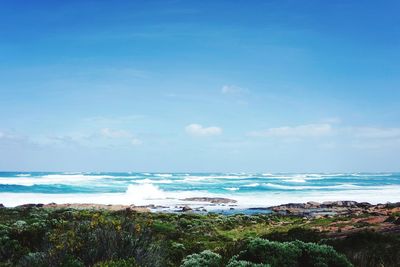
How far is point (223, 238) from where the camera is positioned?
26.0 metres

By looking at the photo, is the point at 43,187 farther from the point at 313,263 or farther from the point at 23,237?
the point at 313,263

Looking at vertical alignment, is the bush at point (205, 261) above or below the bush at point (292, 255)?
below

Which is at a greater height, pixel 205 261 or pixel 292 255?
pixel 292 255

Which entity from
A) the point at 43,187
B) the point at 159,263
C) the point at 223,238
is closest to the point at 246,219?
the point at 223,238

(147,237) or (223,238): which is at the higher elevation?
(147,237)

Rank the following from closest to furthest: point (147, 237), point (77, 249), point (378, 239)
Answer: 1. point (77, 249)
2. point (147, 237)
3. point (378, 239)

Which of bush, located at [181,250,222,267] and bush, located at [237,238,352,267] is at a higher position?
bush, located at [237,238,352,267]

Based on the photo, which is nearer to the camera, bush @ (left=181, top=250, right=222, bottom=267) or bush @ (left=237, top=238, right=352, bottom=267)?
bush @ (left=237, top=238, right=352, bottom=267)

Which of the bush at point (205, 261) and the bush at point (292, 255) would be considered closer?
the bush at point (292, 255)

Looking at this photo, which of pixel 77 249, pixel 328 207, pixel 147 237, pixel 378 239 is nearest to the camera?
pixel 77 249

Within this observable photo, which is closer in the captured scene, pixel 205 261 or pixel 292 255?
pixel 292 255

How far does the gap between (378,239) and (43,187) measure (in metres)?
87.6

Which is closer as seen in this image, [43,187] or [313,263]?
[313,263]

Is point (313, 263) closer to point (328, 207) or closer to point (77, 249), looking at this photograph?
point (77, 249)
